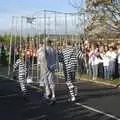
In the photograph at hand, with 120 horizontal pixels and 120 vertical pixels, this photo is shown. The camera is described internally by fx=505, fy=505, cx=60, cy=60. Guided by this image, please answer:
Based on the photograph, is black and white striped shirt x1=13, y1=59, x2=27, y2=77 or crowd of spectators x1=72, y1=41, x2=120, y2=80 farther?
crowd of spectators x1=72, y1=41, x2=120, y2=80

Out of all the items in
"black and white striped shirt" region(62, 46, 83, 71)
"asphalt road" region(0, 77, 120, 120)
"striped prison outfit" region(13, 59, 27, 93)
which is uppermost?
"black and white striped shirt" region(62, 46, 83, 71)

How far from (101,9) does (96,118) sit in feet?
42.7

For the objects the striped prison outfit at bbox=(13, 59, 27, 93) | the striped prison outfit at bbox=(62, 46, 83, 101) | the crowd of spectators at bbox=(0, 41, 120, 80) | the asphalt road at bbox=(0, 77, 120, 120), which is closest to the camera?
the asphalt road at bbox=(0, 77, 120, 120)

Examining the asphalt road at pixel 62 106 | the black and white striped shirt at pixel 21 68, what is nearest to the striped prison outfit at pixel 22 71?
the black and white striped shirt at pixel 21 68

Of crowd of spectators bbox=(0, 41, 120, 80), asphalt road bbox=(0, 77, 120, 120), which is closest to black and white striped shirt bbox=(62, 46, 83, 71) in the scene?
asphalt road bbox=(0, 77, 120, 120)

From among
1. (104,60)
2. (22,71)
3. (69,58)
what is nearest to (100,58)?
(104,60)

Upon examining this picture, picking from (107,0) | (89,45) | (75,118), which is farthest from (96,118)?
(89,45)

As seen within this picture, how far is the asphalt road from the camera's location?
13156mm

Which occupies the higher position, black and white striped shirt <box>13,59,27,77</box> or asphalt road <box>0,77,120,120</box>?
black and white striped shirt <box>13,59,27,77</box>

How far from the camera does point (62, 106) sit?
15.2m

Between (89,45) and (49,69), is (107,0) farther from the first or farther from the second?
(49,69)

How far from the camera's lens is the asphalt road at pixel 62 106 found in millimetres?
13156

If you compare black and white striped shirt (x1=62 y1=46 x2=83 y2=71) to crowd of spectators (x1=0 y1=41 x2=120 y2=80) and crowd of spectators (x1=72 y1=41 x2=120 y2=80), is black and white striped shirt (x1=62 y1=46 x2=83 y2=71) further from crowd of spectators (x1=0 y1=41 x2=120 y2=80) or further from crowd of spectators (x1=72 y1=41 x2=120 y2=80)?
crowd of spectators (x1=72 y1=41 x2=120 y2=80)

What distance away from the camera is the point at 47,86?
16.2 m
